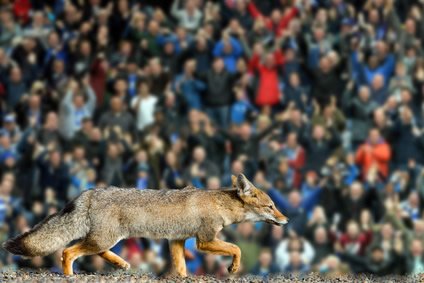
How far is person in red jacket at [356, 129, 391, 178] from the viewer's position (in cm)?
1650

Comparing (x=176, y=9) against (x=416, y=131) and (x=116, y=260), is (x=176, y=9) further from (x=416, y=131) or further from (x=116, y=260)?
(x=116, y=260)

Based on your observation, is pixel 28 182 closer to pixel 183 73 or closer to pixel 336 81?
pixel 183 73

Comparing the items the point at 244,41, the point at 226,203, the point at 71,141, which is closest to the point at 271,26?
the point at 244,41

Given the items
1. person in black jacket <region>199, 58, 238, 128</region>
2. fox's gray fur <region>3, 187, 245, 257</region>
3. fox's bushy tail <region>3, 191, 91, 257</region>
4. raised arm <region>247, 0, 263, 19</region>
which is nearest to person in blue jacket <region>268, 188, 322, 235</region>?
person in black jacket <region>199, 58, 238, 128</region>

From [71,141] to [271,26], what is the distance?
3.45 meters

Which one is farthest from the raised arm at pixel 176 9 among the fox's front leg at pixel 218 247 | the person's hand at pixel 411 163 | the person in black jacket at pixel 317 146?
the fox's front leg at pixel 218 247

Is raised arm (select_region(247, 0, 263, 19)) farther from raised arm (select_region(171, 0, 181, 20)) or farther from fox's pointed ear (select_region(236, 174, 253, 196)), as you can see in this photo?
fox's pointed ear (select_region(236, 174, 253, 196))

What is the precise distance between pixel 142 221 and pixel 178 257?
1.44 ft

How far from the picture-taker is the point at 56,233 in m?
10.1

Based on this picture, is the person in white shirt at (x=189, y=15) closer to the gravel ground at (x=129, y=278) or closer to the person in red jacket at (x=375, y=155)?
the person in red jacket at (x=375, y=155)

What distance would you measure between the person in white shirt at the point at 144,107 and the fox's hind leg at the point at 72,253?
6.95 metres

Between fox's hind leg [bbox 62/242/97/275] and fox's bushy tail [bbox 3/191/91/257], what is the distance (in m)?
0.13

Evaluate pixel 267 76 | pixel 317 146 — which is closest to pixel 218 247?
pixel 317 146

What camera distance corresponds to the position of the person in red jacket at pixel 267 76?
17172mm
